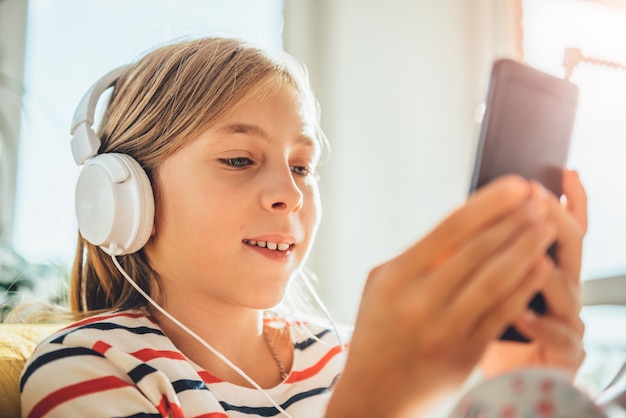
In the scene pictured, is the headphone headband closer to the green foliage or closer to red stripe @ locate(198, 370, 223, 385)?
red stripe @ locate(198, 370, 223, 385)

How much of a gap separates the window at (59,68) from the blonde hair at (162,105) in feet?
1.66

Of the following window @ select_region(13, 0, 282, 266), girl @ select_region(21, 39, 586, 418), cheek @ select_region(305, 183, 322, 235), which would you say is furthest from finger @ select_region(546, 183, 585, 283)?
window @ select_region(13, 0, 282, 266)

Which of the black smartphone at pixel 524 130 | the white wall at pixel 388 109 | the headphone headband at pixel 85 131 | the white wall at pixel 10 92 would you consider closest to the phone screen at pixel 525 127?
the black smartphone at pixel 524 130

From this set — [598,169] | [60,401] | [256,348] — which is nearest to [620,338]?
[598,169]

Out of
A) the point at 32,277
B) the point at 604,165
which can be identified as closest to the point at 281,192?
the point at 604,165

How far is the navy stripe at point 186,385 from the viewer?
0.78 meters

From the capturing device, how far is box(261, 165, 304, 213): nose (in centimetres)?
86

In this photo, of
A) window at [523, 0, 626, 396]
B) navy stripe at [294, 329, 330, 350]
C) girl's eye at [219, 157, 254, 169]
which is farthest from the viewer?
window at [523, 0, 626, 396]

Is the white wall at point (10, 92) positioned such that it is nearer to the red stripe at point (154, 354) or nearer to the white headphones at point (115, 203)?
the white headphones at point (115, 203)

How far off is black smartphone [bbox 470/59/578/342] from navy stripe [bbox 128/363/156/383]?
0.47 meters

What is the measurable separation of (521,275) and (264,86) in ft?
2.00

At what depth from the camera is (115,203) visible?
2.76ft

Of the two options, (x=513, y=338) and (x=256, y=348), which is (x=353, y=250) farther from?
(x=513, y=338)

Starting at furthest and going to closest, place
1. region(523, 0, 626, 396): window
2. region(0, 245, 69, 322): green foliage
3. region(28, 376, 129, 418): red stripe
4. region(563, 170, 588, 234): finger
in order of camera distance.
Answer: region(0, 245, 69, 322): green foliage < region(523, 0, 626, 396): window < region(28, 376, 129, 418): red stripe < region(563, 170, 588, 234): finger
